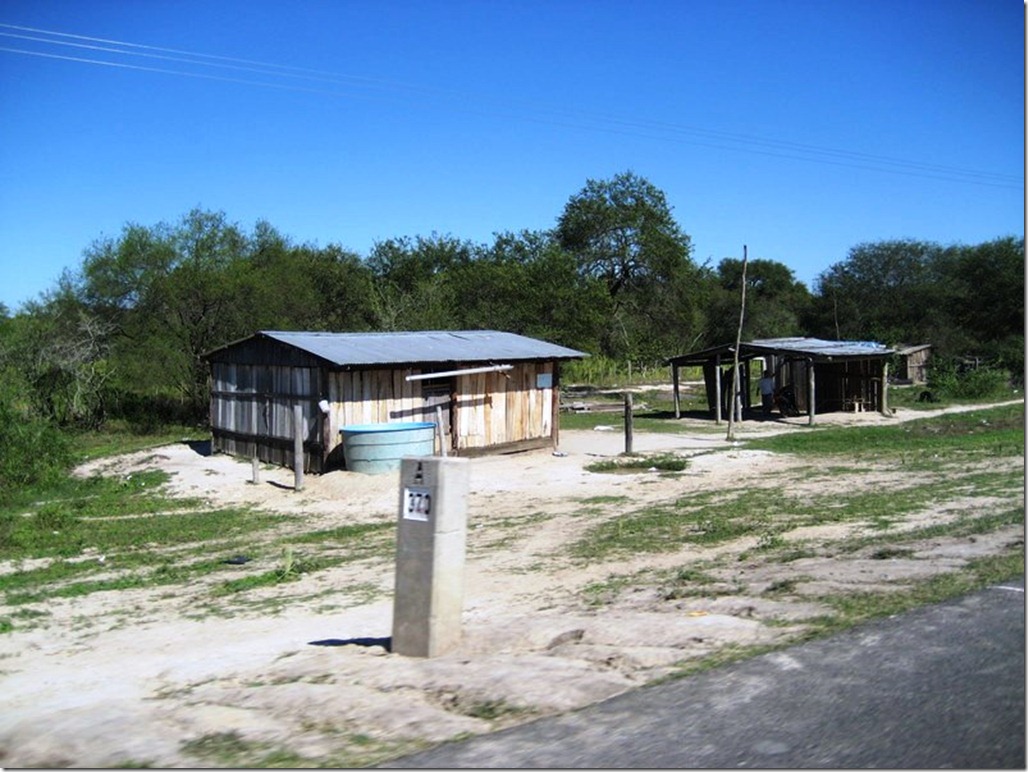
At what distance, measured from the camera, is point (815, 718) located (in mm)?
4395

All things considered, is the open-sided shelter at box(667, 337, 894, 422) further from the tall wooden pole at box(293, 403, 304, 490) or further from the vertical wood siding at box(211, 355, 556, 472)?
the tall wooden pole at box(293, 403, 304, 490)

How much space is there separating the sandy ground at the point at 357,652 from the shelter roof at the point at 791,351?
2039cm

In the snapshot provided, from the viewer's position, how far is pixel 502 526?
14969mm

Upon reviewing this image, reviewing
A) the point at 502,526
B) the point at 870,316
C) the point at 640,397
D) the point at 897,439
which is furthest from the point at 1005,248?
the point at 502,526

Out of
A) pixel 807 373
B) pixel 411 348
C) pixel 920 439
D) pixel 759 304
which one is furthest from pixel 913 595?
pixel 759 304

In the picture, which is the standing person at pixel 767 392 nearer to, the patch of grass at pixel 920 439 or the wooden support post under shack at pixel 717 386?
the wooden support post under shack at pixel 717 386

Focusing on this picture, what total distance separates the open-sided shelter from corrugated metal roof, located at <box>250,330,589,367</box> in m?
8.86

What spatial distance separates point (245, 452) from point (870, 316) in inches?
Result: 2220

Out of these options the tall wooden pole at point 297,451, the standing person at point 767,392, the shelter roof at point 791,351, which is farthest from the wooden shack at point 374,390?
the standing person at point 767,392

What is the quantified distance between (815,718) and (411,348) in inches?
836

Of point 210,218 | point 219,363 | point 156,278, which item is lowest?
point 219,363

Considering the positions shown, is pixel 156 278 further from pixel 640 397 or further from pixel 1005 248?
pixel 1005 248

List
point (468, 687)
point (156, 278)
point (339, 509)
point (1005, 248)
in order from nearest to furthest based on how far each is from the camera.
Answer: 1. point (468, 687)
2. point (339, 509)
3. point (156, 278)
4. point (1005, 248)

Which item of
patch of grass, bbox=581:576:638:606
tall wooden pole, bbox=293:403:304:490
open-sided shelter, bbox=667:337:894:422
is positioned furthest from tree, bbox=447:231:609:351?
patch of grass, bbox=581:576:638:606
